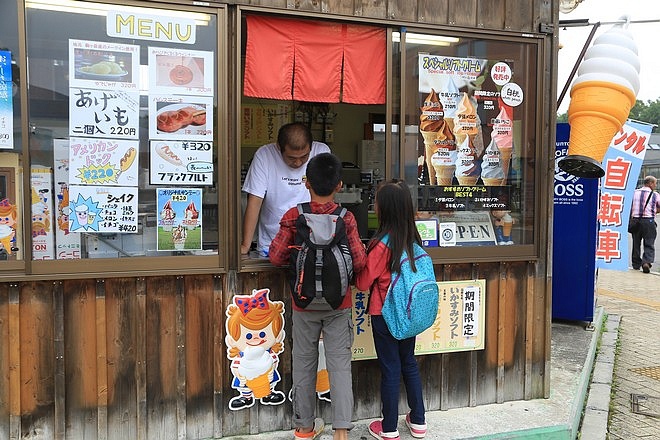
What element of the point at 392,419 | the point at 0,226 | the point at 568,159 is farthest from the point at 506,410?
the point at 0,226

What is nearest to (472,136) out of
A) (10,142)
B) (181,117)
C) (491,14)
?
(491,14)

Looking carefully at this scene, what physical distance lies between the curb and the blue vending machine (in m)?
0.49

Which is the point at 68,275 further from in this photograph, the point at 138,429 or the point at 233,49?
the point at 233,49

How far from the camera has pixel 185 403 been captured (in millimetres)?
3621

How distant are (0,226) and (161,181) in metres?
0.97

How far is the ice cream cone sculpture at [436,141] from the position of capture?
13.5ft

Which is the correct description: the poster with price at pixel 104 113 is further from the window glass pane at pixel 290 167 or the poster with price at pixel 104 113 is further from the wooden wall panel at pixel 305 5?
A: the wooden wall panel at pixel 305 5

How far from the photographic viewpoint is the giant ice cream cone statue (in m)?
4.07

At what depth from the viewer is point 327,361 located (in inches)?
139

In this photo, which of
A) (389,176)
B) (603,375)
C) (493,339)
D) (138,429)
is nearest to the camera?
(138,429)

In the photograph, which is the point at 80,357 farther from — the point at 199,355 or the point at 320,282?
the point at 320,282

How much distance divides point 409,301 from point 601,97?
217 cm

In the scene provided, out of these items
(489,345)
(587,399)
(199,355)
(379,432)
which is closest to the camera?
(199,355)

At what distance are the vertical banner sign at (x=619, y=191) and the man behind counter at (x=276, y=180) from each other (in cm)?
498
